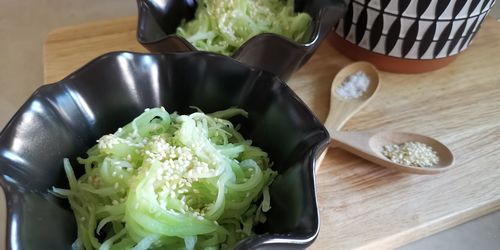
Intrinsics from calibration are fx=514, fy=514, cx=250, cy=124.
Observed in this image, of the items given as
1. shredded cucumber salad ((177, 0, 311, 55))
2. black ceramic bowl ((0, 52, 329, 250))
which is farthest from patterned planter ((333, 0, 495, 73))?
black ceramic bowl ((0, 52, 329, 250))

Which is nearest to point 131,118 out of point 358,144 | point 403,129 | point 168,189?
point 168,189

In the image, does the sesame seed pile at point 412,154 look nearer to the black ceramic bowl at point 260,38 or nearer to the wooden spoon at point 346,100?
the wooden spoon at point 346,100

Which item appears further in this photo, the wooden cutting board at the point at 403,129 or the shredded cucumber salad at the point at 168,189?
the wooden cutting board at the point at 403,129

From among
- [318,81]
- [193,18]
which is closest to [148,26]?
[193,18]

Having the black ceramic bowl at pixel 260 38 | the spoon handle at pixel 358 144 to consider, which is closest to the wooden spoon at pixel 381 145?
the spoon handle at pixel 358 144

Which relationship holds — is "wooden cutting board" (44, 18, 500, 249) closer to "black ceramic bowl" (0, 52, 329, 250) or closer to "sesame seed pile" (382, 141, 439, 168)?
"sesame seed pile" (382, 141, 439, 168)

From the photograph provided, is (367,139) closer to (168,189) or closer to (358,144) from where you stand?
(358,144)

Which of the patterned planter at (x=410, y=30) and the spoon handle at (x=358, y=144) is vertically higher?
the patterned planter at (x=410, y=30)
